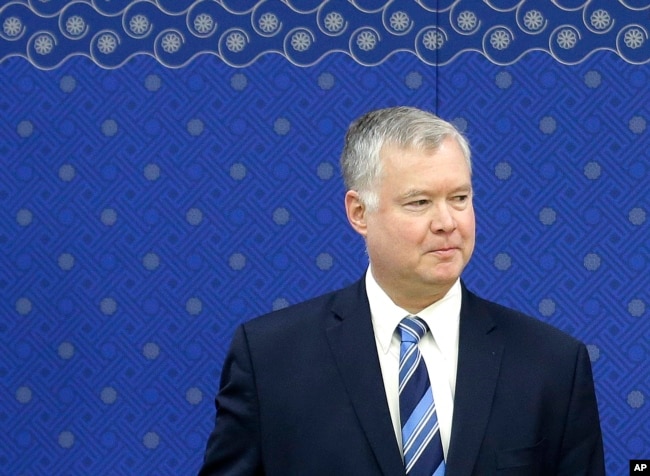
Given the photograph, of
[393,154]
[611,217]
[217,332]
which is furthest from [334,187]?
[393,154]

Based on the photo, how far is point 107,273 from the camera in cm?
345

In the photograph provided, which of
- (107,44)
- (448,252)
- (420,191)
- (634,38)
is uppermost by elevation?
(107,44)

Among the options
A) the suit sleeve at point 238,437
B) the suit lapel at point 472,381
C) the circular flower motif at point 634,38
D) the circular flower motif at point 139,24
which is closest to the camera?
the suit lapel at point 472,381

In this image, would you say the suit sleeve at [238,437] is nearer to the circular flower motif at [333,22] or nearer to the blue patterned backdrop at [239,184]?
the blue patterned backdrop at [239,184]

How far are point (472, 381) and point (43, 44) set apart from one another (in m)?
1.79

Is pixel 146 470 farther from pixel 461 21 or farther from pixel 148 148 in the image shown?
pixel 461 21

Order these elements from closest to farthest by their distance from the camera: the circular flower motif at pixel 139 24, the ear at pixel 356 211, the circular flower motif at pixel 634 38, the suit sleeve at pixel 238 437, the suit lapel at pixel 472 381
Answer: the suit lapel at pixel 472 381 < the suit sleeve at pixel 238 437 < the ear at pixel 356 211 < the circular flower motif at pixel 634 38 < the circular flower motif at pixel 139 24

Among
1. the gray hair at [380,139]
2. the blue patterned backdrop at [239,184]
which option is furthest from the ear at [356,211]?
the blue patterned backdrop at [239,184]

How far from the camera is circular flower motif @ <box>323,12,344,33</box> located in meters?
3.39

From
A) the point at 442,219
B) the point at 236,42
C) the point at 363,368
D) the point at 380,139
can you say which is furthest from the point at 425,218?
the point at 236,42

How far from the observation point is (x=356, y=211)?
2.37 meters

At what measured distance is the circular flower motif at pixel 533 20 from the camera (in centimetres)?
336

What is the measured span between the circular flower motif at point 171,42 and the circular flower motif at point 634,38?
116 cm

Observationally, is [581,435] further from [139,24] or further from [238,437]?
[139,24]
